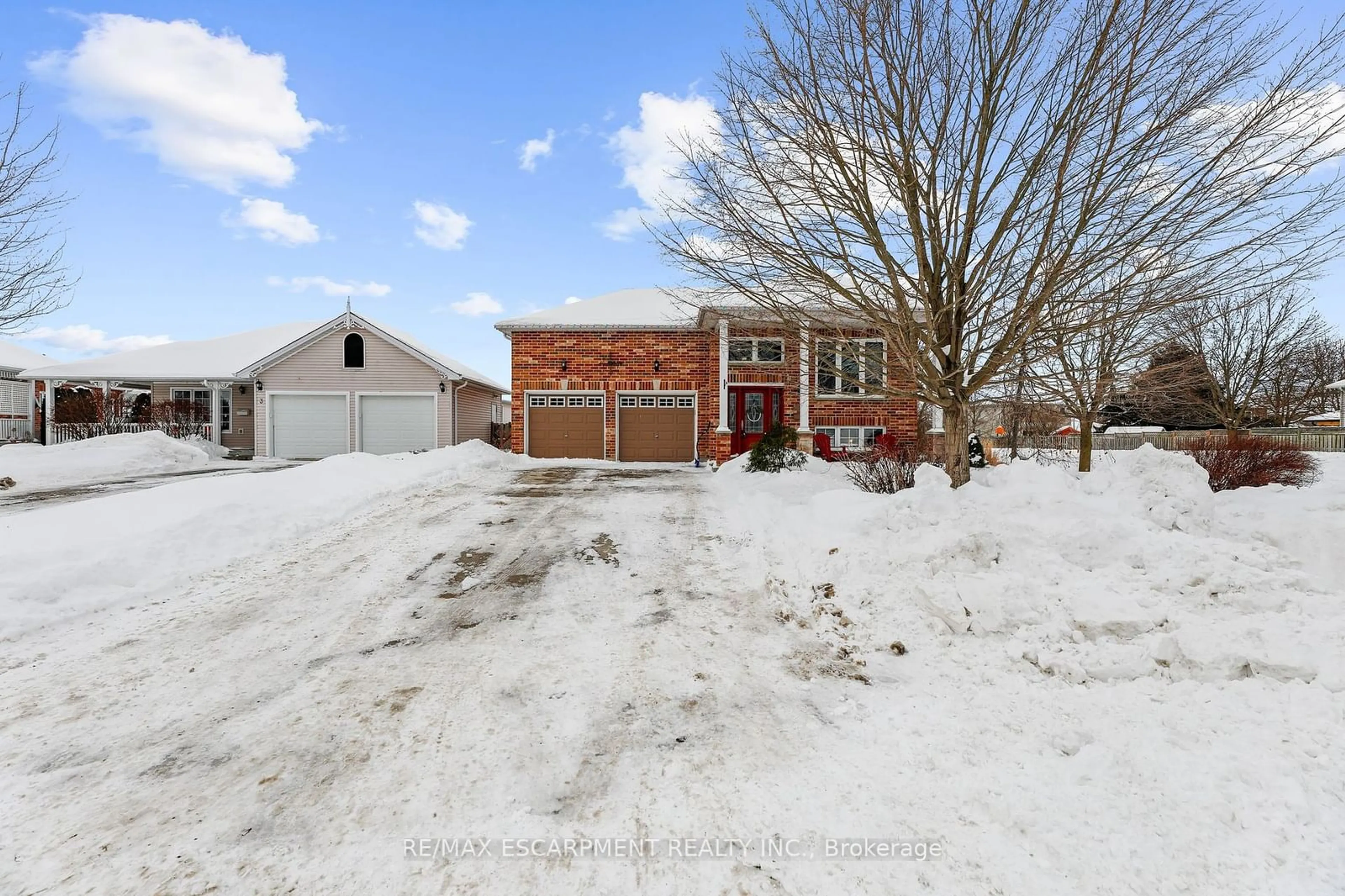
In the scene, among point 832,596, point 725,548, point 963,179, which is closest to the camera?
point 832,596

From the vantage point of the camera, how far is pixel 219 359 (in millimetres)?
22766

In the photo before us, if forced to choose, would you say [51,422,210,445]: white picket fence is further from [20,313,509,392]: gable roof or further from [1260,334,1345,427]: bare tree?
[1260,334,1345,427]: bare tree

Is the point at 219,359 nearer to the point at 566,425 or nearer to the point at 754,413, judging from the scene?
the point at 566,425

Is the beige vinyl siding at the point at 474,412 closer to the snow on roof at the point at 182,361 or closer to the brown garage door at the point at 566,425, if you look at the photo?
the brown garage door at the point at 566,425

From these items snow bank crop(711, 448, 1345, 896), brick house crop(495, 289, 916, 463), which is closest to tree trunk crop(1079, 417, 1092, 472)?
brick house crop(495, 289, 916, 463)

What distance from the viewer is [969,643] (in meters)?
3.83

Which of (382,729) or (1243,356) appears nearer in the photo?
(382,729)

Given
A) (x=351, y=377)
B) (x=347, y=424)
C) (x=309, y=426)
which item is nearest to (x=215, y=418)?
(x=309, y=426)

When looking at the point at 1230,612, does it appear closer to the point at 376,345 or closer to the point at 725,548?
the point at 725,548

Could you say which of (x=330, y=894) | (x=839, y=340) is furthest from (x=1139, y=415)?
(x=330, y=894)

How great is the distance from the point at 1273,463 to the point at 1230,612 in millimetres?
9601

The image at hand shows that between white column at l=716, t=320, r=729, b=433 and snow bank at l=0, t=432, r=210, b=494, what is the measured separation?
1481 cm

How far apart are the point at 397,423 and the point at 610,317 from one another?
28.3ft

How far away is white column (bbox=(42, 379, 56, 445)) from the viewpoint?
785 inches
